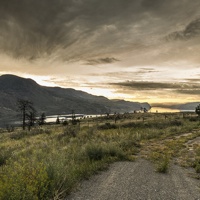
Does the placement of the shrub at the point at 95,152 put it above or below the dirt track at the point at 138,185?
above

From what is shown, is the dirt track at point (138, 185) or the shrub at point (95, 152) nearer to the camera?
the dirt track at point (138, 185)

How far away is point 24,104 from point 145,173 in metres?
53.1

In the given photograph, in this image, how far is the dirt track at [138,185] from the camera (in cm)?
659

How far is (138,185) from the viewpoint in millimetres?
7523

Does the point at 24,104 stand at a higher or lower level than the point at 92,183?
higher

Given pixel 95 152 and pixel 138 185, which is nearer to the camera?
pixel 138 185

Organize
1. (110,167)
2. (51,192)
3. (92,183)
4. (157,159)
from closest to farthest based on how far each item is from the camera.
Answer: (51,192) < (92,183) < (110,167) < (157,159)

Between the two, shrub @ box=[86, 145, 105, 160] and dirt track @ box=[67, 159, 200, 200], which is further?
shrub @ box=[86, 145, 105, 160]

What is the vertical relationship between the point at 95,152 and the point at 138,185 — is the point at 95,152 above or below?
above

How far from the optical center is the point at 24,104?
57344mm

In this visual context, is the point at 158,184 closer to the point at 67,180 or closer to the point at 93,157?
the point at 67,180

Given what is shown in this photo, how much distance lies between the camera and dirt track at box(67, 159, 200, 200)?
659 centimetres

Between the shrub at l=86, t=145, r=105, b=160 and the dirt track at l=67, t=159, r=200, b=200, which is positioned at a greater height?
the shrub at l=86, t=145, r=105, b=160

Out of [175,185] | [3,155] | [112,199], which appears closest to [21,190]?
[112,199]
